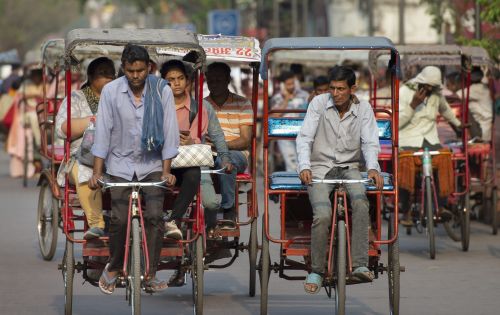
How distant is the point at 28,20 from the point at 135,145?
93281mm

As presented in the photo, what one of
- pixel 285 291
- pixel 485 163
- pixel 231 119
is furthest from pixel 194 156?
pixel 485 163

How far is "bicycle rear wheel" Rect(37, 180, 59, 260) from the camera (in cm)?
1312

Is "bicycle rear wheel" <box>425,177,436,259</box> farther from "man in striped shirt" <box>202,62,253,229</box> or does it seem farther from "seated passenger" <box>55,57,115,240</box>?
"seated passenger" <box>55,57,115,240</box>

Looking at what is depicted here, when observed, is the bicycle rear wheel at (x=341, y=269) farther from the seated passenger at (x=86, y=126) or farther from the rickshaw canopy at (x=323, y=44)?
the seated passenger at (x=86, y=126)

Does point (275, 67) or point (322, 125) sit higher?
point (275, 67)

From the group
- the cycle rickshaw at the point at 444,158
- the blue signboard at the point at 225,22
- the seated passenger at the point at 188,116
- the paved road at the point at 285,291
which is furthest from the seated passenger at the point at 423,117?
the blue signboard at the point at 225,22

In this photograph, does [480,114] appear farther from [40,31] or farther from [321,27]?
[40,31]

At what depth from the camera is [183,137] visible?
10.2 metres

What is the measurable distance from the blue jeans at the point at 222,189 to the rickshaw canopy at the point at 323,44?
1273 mm

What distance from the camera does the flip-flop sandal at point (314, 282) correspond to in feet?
30.0

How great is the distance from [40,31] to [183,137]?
339ft

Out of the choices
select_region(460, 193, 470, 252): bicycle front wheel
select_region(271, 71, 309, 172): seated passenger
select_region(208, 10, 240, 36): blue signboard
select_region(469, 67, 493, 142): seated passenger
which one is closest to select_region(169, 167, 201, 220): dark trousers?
select_region(460, 193, 470, 252): bicycle front wheel

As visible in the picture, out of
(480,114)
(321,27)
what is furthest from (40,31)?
(480,114)

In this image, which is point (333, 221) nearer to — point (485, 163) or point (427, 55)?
point (427, 55)
